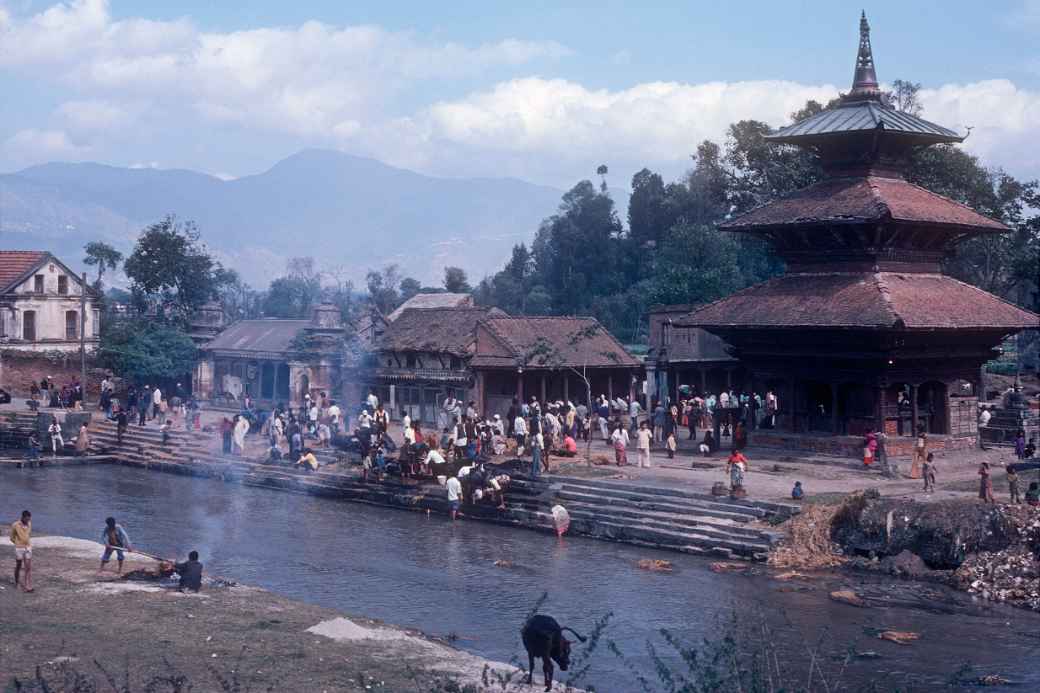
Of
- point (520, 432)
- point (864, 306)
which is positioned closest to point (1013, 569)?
point (864, 306)

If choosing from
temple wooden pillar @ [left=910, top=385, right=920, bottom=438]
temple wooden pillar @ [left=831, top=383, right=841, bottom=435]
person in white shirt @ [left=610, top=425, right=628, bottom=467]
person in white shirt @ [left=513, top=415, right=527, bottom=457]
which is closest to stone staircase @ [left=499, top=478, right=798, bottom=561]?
person in white shirt @ [left=610, top=425, right=628, bottom=467]

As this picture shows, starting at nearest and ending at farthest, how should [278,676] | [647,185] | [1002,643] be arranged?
[278,676] < [1002,643] < [647,185]

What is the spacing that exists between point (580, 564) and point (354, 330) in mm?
28372

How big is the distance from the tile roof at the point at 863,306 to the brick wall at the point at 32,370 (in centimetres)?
3572

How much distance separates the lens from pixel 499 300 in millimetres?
97125

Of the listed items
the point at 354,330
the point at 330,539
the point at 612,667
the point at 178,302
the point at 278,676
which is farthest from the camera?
the point at 178,302

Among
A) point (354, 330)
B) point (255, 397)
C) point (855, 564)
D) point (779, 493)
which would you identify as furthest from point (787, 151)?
point (855, 564)

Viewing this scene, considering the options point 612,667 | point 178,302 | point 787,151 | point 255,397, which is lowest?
point 612,667

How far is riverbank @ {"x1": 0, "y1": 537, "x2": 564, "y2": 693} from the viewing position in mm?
15188

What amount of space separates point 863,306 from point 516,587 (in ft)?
47.9

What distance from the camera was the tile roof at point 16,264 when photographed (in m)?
61.0

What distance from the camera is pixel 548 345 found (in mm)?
44000

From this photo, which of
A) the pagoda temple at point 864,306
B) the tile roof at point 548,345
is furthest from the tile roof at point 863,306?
the tile roof at point 548,345

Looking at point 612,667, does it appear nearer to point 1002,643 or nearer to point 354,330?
point 1002,643
